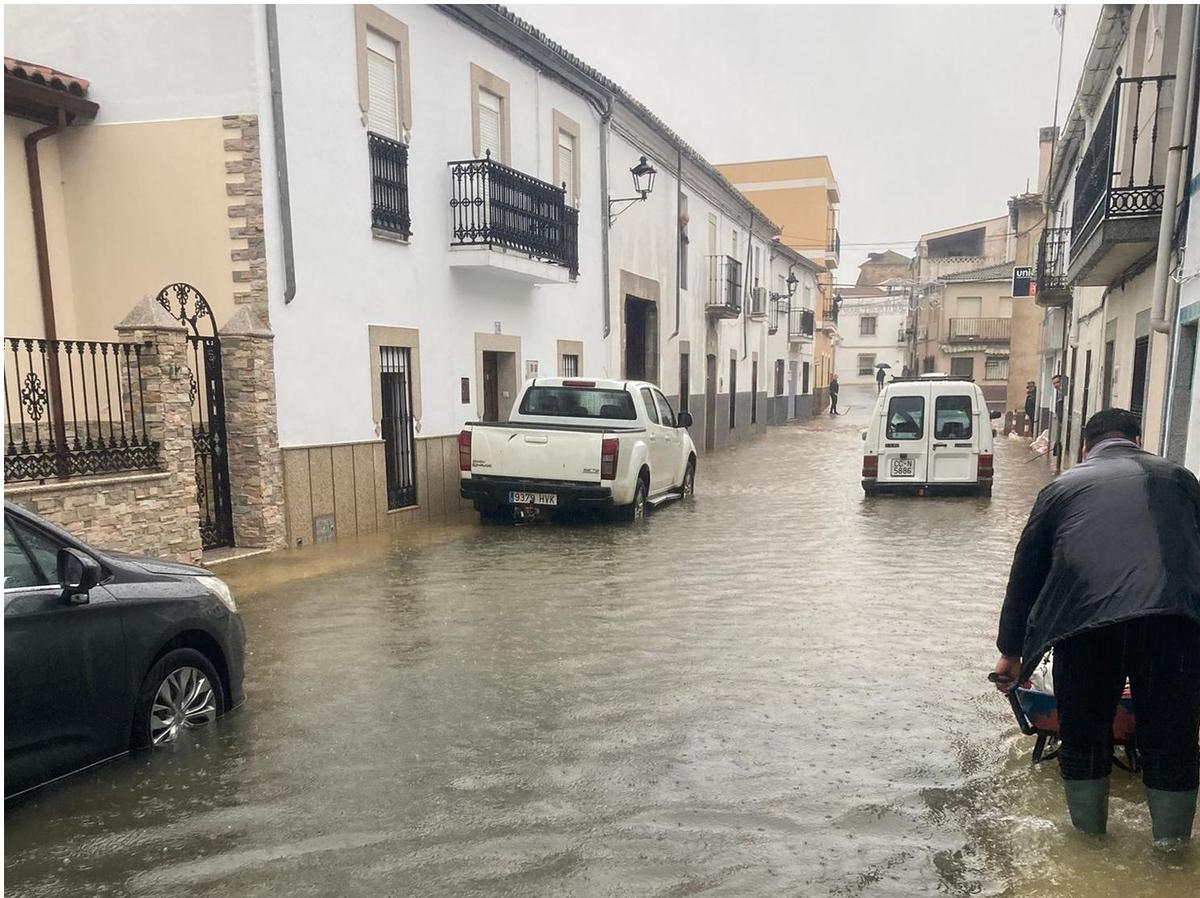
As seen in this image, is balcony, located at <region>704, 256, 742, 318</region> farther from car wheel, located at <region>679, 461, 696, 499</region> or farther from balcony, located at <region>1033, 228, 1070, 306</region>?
car wheel, located at <region>679, 461, 696, 499</region>

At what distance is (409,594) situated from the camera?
762 cm

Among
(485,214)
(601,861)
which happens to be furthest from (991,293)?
(601,861)

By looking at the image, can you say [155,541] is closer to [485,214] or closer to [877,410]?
[485,214]

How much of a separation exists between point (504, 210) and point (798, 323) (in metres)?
28.3

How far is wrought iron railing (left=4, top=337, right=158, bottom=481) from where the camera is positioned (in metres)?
7.08

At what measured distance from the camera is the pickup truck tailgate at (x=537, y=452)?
10555 mm

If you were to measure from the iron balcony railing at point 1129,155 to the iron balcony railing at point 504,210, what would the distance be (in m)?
7.49

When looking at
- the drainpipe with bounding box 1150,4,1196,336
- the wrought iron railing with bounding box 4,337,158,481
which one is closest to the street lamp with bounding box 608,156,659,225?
the drainpipe with bounding box 1150,4,1196,336

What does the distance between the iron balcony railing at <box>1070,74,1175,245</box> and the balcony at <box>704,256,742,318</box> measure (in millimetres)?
13732

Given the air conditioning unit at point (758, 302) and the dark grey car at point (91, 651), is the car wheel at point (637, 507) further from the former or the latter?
the air conditioning unit at point (758, 302)

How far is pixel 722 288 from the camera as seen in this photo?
25.6 meters

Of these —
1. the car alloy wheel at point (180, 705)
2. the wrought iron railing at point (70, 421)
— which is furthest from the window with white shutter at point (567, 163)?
the car alloy wheel at point (180, 705)

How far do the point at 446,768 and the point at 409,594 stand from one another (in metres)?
3.68

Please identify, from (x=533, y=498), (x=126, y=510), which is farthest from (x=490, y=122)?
(x=126, y=510)
